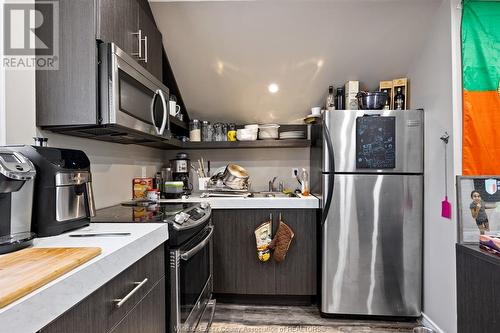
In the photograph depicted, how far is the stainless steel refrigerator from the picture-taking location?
2053mm

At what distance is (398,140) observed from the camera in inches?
81.0

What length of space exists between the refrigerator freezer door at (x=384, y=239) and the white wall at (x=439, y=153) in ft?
0.26

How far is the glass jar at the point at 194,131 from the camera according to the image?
268cm

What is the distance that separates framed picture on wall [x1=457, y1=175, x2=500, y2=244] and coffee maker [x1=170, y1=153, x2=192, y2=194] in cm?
209

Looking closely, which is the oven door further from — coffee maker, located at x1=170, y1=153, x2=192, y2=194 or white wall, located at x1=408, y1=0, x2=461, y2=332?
white wall, located at x1=408, y1=0, x2=461, y2=332

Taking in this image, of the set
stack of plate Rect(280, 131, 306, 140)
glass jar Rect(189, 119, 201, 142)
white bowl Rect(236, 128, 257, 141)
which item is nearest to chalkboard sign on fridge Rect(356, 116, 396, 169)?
stack of plate Rect(280, 131, 306, 140)

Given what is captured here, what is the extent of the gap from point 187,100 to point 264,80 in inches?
32.0

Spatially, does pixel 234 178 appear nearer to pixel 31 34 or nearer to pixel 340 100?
pixel 340 100

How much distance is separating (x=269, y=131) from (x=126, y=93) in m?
1.51

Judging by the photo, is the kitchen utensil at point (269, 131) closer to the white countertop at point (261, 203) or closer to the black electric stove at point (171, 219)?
the white countertop at point (261, 203)

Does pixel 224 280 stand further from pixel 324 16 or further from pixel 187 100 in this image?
pixel 324 16

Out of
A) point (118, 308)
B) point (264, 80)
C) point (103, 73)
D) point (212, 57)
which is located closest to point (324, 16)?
point (264, 80)

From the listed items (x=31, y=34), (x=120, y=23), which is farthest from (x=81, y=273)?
(x=120, y=23)

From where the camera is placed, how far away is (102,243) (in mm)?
945
